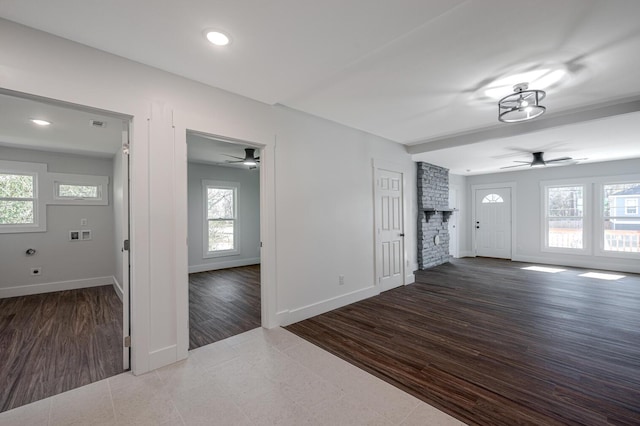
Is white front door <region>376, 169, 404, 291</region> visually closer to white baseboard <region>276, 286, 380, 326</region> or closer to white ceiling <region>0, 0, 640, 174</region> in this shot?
white baseboard <region>276, 286, 380, 326</region>

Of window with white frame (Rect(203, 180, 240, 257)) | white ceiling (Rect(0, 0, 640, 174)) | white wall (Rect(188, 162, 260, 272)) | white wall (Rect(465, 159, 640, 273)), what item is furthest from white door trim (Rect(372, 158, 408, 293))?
white wall (Rect(465, 159, 640, 273))

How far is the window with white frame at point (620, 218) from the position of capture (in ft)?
19.9

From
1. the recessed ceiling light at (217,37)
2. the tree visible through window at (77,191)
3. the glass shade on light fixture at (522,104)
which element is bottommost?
the tree visible through window at (77,191)

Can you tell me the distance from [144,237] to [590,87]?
4.57 m

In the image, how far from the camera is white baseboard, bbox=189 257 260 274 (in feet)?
20.5

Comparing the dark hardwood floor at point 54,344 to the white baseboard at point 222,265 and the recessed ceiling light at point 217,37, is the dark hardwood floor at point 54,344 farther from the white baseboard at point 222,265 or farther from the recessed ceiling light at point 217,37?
the recessed ceiling light at point 217,37

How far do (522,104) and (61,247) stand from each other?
7123mm

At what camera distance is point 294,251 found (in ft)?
10.8

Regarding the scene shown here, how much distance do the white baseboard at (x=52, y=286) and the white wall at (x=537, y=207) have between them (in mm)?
9831

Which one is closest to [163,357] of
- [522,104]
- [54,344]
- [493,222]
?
[54,344]

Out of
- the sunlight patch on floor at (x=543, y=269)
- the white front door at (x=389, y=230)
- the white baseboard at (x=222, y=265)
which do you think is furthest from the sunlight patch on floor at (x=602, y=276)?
the white baseboard at (x=222, y=265)

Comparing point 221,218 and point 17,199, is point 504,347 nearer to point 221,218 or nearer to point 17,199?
point 221,218

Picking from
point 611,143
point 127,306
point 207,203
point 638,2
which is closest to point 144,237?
point 127,306

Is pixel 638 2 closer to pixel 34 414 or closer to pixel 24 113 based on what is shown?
pixel 34 414
